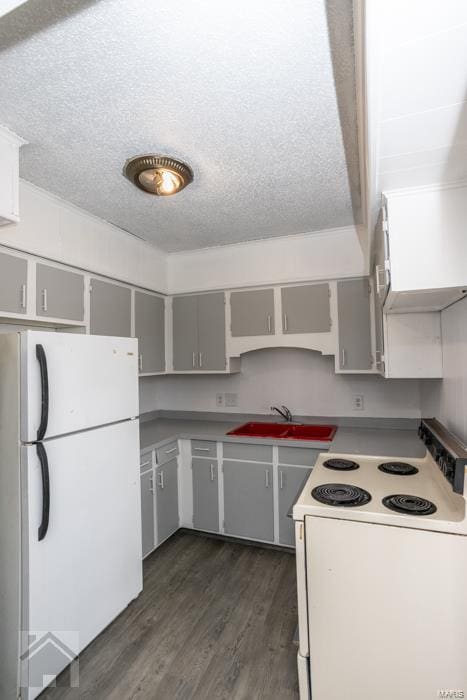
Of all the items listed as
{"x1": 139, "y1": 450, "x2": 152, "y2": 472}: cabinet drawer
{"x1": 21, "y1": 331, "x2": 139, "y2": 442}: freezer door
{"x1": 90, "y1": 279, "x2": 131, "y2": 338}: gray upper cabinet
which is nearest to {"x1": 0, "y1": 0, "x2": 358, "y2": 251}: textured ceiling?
{"x1": 90, "y1": 279, "x2": 131, "y2": 338}: gray upper cabinet

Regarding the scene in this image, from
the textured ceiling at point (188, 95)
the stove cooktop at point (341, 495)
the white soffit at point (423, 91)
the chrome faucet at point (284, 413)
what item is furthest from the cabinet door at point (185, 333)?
the white soffit at point (423, 91)

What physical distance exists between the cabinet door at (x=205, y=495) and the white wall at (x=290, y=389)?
687mm

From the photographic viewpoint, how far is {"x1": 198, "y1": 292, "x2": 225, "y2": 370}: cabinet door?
3.25 meters

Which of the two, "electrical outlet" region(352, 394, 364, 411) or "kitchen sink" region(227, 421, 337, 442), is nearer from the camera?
"kitchen sink" region(227, 421, 337, 442)

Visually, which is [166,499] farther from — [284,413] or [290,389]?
[290,389]

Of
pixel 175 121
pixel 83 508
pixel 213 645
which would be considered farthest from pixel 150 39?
pixel 213 645

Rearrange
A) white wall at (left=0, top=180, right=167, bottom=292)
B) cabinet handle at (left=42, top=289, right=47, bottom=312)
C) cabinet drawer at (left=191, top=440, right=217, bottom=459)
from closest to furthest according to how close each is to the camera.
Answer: white wall at (left=0, top=180, right=167, bottom=292) → cabinet handle at (left=42, top=289, right=47, bottom=312) → cabinet drawer at (left=191, top=440, right=217, bottom=459)

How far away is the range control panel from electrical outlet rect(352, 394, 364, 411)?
41.5 inches

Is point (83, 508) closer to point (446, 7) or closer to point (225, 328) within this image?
point (225, 328)

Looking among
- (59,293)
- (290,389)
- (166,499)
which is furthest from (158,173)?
(166,499)

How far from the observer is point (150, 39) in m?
1.15

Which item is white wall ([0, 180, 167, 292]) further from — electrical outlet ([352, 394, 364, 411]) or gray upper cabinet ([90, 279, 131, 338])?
electrical outlet ([352, 394, 364, 411])

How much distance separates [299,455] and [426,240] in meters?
1.77

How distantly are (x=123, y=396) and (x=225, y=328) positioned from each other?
52.3 inches
